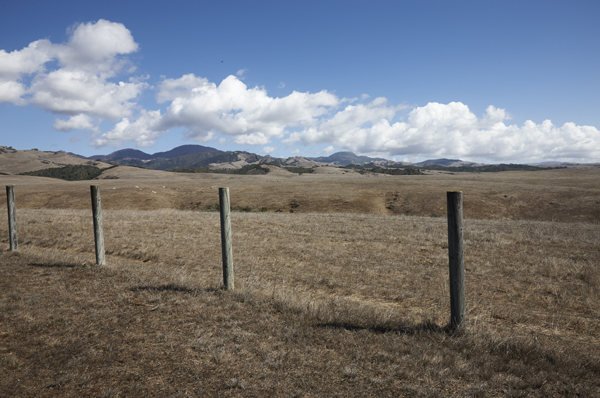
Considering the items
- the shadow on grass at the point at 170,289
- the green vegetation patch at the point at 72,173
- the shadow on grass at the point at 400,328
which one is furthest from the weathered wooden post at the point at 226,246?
the green vegetation patch at the point at 72,173

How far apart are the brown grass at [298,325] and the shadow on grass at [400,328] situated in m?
0.03

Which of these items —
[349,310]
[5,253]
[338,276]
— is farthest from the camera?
[5,253]

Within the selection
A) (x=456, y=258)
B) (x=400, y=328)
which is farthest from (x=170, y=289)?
(x=456, y=258)

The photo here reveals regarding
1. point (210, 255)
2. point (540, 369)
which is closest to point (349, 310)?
point (540, 369)

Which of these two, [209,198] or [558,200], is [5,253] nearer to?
[209,198]

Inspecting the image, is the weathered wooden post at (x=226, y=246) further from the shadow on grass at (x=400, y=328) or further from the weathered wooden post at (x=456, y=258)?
the weathered wooden post at (x=456, y=258)

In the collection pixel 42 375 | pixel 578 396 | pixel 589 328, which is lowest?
pixel 589 328

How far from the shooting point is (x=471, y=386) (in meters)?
4.02

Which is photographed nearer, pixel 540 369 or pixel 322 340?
pixel 540 369

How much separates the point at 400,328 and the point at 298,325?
69.1 inches

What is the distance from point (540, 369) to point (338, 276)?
5917mm

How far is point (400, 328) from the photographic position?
18.7 ft

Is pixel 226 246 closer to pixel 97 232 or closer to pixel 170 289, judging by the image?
pixel 170 289

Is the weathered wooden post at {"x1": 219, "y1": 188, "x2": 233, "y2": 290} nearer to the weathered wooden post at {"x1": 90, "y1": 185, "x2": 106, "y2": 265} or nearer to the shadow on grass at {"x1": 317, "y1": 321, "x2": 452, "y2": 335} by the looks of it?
the shadow on grass at {"x1": 317, "y1": 321, "x2": 452, "y2": 335}
